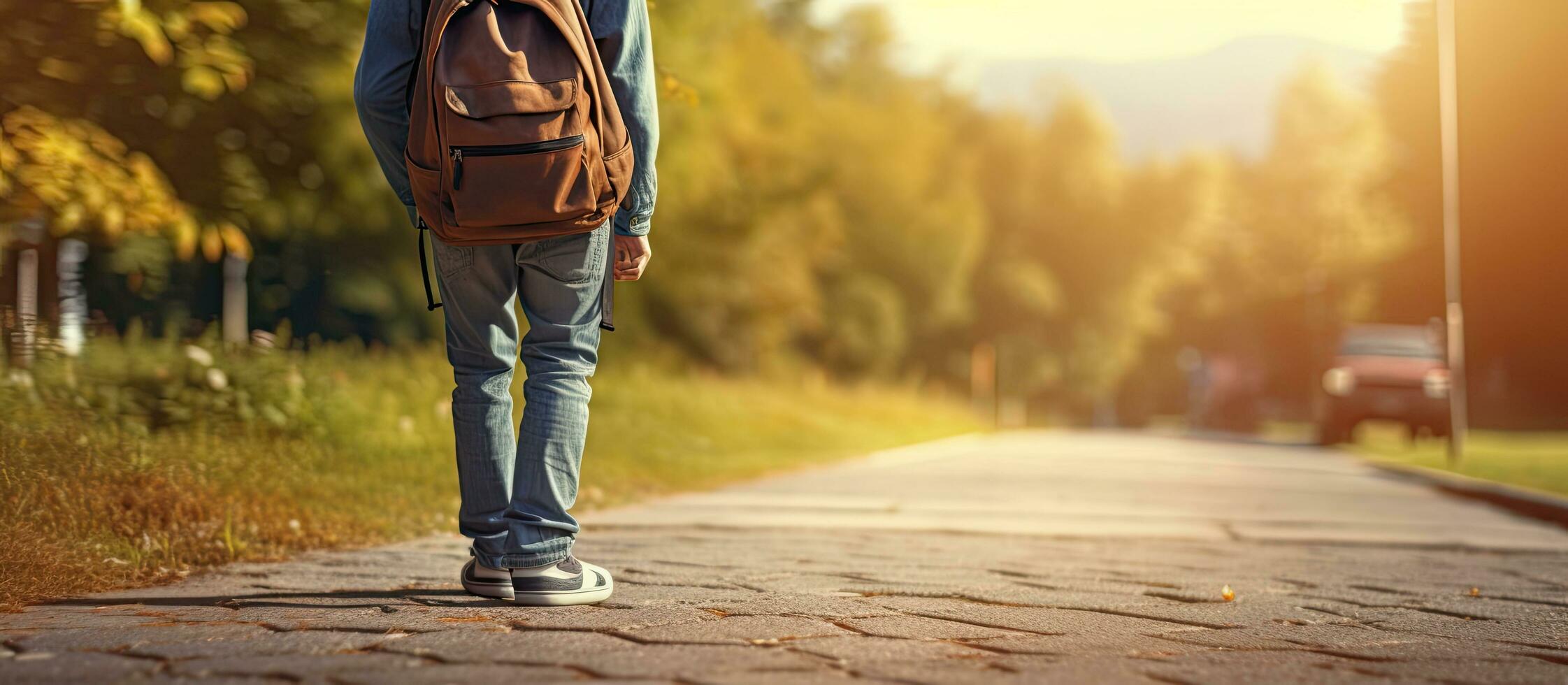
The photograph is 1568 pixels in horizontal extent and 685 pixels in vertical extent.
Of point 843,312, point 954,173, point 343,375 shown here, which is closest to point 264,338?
point 343,375

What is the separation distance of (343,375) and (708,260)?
47.9ft

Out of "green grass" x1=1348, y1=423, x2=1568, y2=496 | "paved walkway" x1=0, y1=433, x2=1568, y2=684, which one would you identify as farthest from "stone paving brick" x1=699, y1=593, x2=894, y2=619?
"green grass" x1=1348, y1=423, x2=1568, y2=496

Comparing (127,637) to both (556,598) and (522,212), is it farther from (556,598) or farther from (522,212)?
(522,212)

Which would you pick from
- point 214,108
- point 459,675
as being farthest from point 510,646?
point 214,108

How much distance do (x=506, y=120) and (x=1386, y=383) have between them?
18.4 meters

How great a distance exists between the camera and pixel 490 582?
11.5 feet

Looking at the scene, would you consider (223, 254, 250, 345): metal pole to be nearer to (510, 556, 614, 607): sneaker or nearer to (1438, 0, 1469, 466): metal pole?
(1438, 0, 1469, 466): metal pole

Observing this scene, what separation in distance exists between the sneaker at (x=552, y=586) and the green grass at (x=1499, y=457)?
7.89 meters

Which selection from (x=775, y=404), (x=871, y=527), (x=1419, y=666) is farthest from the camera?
(x=775, y=404)

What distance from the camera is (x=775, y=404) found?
59.8ft

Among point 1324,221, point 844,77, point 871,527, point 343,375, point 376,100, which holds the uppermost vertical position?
point 844,77

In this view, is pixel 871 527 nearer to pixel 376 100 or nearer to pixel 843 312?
pixel 376 100

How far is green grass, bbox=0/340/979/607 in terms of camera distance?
13.7 ft

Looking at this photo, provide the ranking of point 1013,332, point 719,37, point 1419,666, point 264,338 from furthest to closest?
point 1013,332 < point 719,37 < point 264,338 < point 1419,666
